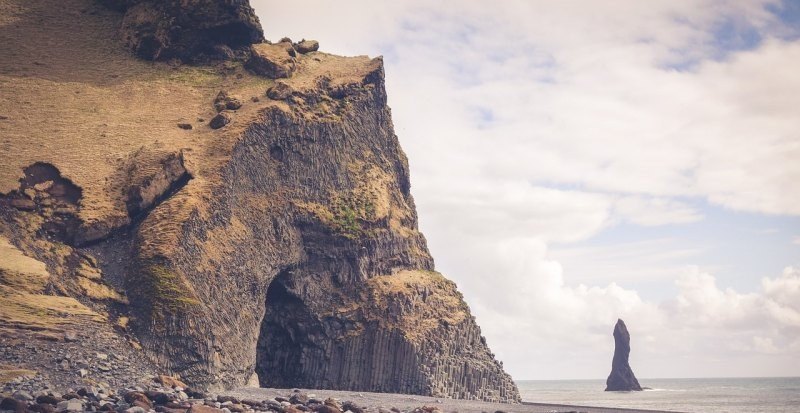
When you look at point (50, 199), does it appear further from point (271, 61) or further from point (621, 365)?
point (621, 365)

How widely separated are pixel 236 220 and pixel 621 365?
127 meters

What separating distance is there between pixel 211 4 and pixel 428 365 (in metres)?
35.9

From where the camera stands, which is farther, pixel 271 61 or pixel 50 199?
pixel 271 61

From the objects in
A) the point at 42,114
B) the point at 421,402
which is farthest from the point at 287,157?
the point at 421,402

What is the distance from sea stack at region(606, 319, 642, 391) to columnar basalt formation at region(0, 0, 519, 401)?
105 m

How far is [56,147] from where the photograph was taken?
162 feet

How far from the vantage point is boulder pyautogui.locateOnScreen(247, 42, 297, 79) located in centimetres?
6319

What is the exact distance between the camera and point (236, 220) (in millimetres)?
51719

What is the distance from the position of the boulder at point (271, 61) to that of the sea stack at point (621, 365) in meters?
116

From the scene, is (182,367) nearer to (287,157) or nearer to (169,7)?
(287,157)

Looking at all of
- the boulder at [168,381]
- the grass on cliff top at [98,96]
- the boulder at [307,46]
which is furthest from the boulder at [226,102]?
the boulder at [168,381]

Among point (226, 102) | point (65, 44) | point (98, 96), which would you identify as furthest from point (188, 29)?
point (226, 102)

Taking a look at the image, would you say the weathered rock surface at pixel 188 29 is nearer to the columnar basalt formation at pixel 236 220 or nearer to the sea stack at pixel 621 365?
the columnar basalt formation at pixel 236 220

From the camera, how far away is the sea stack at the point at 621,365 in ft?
525
